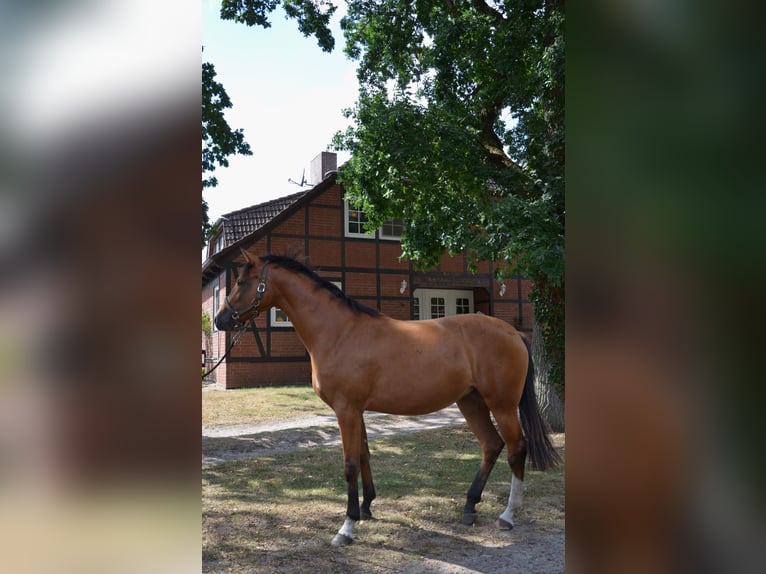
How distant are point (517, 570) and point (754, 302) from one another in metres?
3.82

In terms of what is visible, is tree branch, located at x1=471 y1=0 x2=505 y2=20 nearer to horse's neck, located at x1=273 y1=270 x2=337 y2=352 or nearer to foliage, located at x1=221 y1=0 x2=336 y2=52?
foliage, located at x1=221 y1=0 x2=336 y2=52

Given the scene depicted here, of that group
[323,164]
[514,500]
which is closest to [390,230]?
[323,164]

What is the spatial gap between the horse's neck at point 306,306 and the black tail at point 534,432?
1763mm

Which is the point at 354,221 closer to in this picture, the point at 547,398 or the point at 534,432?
the point at 547,398

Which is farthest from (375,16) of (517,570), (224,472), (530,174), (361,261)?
(361,261)

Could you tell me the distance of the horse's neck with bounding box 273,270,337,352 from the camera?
477 cm

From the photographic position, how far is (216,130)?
704 centimetres

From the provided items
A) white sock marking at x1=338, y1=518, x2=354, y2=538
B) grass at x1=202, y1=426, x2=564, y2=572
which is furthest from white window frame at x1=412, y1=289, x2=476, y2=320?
white sock marking at x1=338, y1=518, x2=354, y2=538

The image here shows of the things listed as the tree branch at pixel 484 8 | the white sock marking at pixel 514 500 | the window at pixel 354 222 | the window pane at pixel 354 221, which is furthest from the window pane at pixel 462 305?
the white sock marking at pixel 514 500

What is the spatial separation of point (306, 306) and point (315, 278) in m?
0.25

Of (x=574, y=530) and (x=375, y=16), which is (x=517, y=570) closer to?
(x=574, y=530)

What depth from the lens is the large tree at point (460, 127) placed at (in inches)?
286

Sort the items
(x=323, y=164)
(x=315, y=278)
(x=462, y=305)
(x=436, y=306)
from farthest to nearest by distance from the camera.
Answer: (x=323, y=164) → (x=462, y=305) → (x=436, y=306) → (x=315, y=278)

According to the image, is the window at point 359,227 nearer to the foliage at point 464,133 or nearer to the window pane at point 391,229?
the window pane at point 391,229
